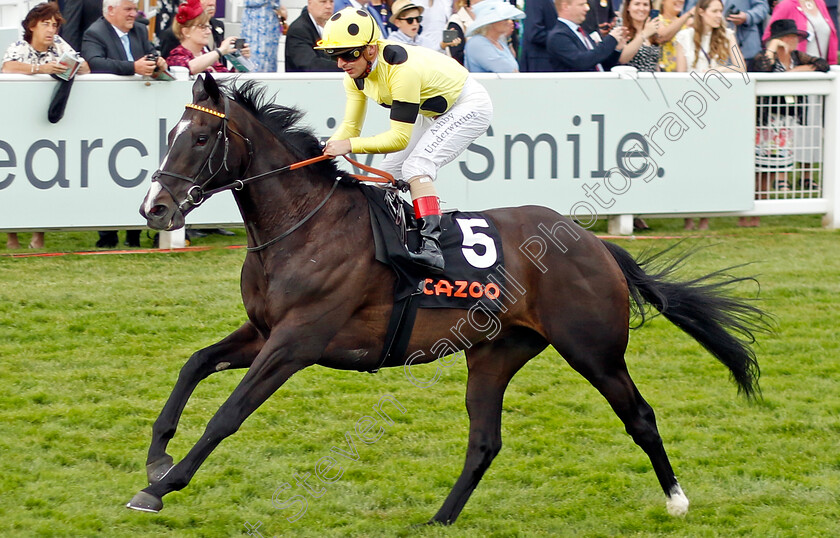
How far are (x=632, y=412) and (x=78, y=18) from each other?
6.45 metres

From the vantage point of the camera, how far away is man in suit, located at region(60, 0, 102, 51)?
9445mm

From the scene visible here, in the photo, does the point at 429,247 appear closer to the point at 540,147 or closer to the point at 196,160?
the point at 196,160

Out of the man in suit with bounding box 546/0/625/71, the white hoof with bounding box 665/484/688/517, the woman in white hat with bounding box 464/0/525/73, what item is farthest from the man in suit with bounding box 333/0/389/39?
the white hoof with bounding box 665/484/688/517

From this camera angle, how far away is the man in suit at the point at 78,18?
945cm

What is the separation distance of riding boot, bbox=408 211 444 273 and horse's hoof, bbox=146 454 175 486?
128 centimetres

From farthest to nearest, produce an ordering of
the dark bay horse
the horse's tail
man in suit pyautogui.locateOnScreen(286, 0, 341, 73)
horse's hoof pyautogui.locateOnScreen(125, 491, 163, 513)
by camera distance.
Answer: man in suit pyautogui.locateOnScreen(286, 0, 341, 73)
the horse's tail
the dark bay horse
horse's hoof pyautogui.locateOnScreen(125, 491, 163, 513)

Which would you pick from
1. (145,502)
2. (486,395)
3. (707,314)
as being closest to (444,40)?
(707,314)

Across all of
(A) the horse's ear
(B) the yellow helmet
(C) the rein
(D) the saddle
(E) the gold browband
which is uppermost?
(B) the yellow helmet

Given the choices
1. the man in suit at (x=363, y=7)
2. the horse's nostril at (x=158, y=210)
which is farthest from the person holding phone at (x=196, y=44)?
the horse's nostril at (x=158, y=210)

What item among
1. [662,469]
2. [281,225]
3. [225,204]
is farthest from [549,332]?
[225,204]

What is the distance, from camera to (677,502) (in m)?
4.98

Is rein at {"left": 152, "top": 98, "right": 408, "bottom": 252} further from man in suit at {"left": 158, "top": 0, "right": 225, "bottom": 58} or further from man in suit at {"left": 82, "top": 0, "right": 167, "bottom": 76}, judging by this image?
man in suit at {"left": 158, "top": 0, "right": 225, "bottom": 58}

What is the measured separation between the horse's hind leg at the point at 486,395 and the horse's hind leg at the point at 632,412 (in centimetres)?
28

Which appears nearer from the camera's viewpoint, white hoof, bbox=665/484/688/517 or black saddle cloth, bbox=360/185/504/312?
black saddle cloth, bbox=360/185/504/312
